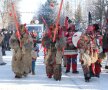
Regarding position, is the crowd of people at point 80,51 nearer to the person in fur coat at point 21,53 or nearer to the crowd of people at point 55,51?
the crowd of people at point 55,51

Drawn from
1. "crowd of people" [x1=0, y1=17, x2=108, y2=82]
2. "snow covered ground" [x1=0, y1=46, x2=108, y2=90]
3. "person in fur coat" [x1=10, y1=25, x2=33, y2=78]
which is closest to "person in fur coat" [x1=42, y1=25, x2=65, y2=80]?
"crowd of people" [x1=0, y1=17, x2=108, y2=82]

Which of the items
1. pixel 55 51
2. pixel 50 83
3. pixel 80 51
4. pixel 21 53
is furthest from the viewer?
pixel 21 53

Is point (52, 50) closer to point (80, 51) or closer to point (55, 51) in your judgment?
point (55, 51)

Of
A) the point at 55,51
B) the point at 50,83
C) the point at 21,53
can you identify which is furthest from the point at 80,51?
the point at 21,53

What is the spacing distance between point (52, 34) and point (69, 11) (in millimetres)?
74093

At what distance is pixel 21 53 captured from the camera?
12.9m

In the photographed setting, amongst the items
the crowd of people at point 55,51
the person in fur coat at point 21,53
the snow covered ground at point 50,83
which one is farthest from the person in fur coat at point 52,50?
the person in fur coat at point 21,53

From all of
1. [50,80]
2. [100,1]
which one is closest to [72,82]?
[50,80]

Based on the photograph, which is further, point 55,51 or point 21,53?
point 21,53

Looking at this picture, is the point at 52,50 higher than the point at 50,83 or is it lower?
higher

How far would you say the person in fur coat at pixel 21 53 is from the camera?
1270 centimetres

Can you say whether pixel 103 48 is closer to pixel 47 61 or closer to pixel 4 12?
pixel 47 61

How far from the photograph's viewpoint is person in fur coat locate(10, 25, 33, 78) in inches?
500

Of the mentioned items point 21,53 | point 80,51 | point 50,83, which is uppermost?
point 80,51
